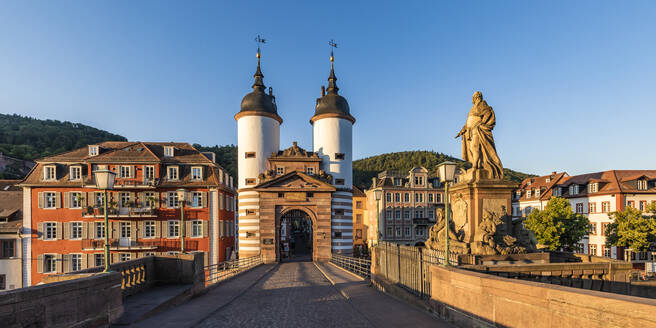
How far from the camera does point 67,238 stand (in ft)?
101

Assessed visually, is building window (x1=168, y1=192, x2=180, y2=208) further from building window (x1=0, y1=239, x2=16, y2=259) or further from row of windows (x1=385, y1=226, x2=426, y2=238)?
row of windows (x1=385, y1=226, x2=426, y2=238)

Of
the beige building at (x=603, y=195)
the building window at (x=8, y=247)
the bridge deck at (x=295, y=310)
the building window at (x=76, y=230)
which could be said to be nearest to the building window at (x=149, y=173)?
the building window at (x=76, y=230)

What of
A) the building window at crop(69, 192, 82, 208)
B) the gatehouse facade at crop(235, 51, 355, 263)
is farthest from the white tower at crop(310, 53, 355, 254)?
the building window at crop(69, 192, 82, 208)

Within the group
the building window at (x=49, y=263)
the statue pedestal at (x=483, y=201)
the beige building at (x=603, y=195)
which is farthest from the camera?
the beige building at (x=603, y=195)

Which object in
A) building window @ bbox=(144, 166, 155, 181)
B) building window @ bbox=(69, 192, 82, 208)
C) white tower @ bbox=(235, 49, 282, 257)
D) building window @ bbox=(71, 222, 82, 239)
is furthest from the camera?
white tower @ bbox=(235, 49, 282, 257)

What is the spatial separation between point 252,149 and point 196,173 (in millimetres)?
5945

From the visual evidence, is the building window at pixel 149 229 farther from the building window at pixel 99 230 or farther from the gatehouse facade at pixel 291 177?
the gatehouse facade at pixel 291 177

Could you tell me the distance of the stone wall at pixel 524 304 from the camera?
3873mm

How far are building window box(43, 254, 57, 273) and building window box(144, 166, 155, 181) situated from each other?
36.2 ft

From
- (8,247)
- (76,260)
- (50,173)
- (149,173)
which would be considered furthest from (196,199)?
(8,247)

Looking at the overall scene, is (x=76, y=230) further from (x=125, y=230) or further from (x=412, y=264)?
(x=412, y=264)

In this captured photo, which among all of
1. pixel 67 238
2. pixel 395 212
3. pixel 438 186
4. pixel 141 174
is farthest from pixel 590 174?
pixel 67 238

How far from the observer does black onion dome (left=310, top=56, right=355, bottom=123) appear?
36.0 m

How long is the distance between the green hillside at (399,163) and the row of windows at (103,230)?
7701cm
